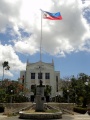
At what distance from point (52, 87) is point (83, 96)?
148ft

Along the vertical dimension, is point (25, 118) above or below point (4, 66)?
below

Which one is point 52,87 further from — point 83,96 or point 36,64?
point 83,96

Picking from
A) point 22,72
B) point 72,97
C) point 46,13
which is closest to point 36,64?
point 22,72

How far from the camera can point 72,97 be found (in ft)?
237

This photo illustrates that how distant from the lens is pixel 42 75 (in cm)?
9625

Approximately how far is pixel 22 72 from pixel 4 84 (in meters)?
20.2

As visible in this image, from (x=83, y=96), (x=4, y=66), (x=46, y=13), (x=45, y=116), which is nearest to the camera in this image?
(x=45, y=116)

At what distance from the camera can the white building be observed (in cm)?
9625

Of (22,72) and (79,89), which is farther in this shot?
(22,72)

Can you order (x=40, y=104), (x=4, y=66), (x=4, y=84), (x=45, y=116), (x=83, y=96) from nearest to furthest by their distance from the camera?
(x=45, y=116)
(x=40, y=104)
(x=83, y=96)
(x=4, y=84)
(x=4, y=66)

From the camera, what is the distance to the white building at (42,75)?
316 feet

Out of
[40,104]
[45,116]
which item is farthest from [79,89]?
[45,116]

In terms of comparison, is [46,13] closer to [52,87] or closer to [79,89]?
[79,89]

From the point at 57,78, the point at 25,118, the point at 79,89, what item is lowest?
the point at 25,118
